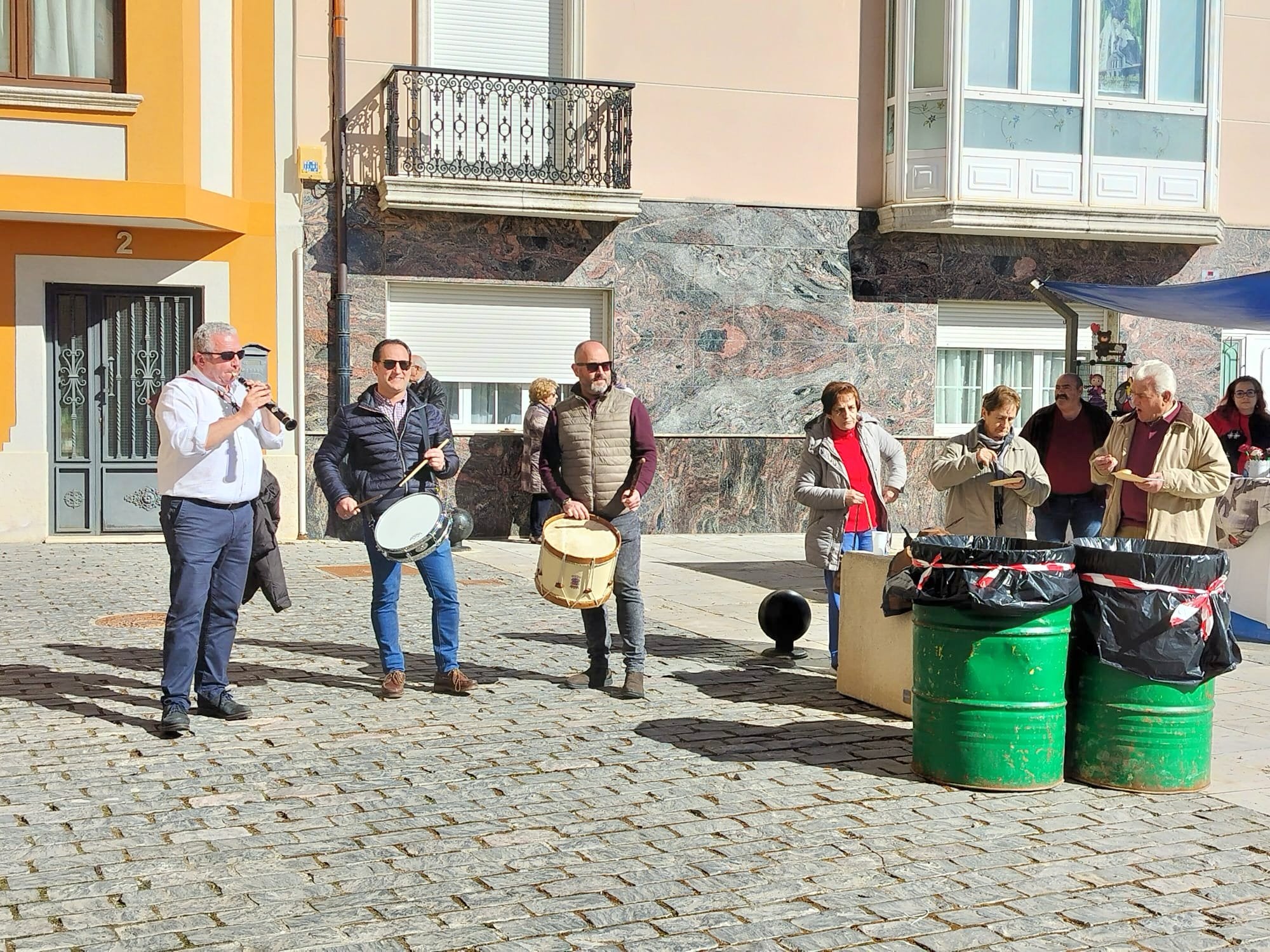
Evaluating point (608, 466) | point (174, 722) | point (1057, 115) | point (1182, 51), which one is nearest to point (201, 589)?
point (174, 722)

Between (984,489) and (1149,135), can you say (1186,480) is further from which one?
(1149,135)

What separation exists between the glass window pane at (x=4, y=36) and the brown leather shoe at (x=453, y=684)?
9797mm

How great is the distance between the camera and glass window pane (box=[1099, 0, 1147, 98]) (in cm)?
1833

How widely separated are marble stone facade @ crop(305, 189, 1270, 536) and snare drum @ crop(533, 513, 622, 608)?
28.8 ft

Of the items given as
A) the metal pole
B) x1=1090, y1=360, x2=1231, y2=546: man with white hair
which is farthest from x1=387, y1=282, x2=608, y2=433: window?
x1=1090, y1=360, x2=1231, y2=546: man with white hair

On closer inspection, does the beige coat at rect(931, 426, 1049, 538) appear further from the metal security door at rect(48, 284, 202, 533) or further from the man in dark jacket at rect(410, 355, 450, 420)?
the metal security door at rect(48, 284, 202, 533)

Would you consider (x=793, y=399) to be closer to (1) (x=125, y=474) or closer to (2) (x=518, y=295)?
(2) (x=518, y=295)

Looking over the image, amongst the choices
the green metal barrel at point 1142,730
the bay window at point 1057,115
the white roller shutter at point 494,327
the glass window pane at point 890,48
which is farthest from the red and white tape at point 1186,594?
the glass window pane at point 890,48

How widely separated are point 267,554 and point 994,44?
42.1 feet

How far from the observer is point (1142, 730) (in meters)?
5.93

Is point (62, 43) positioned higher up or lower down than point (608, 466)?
higher up

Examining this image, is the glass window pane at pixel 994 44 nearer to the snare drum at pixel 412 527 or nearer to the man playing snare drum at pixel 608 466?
the man playing snare drum at pixel 608 466

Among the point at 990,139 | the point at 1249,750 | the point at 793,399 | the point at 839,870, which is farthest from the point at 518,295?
the point at 839,870

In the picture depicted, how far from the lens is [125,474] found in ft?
51.4
